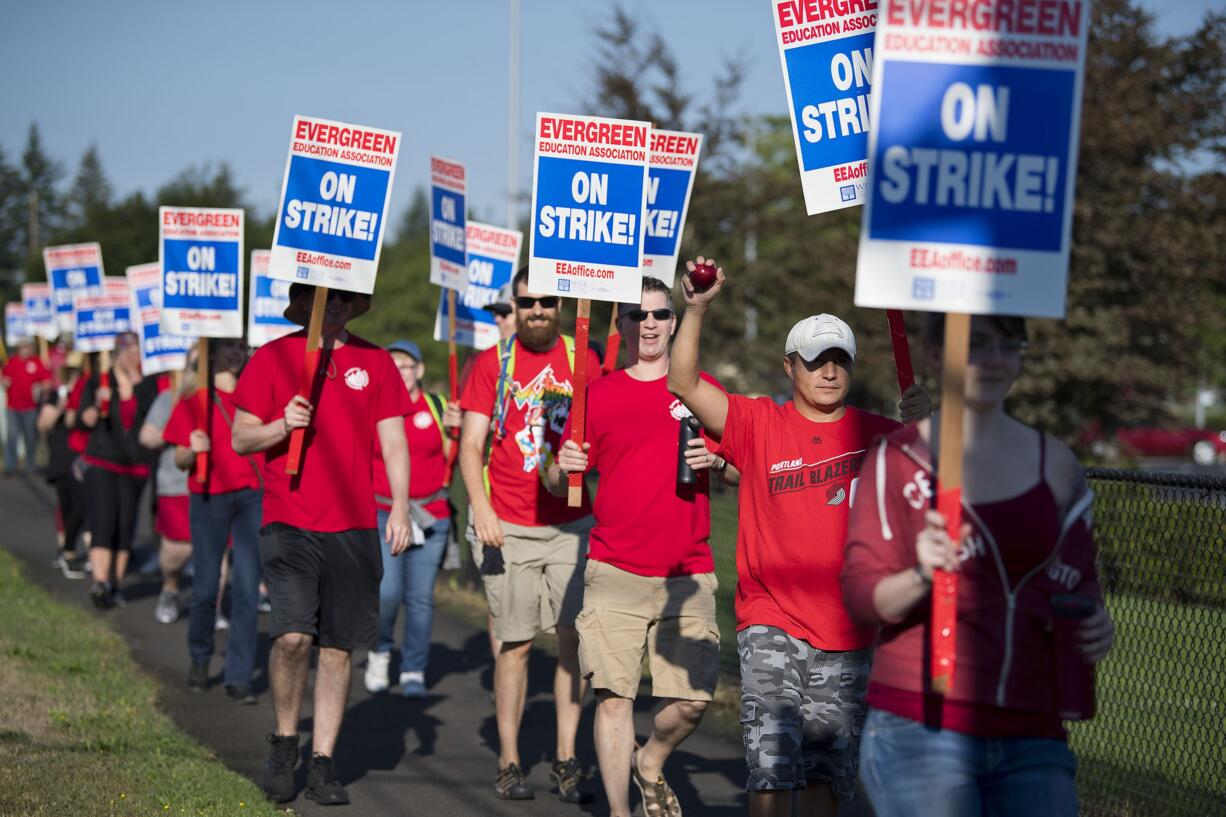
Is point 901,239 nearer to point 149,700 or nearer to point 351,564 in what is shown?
point 351,564

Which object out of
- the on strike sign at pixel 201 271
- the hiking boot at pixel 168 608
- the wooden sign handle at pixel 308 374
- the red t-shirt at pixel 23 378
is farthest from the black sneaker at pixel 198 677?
the red t-shirt at pixel 23 378

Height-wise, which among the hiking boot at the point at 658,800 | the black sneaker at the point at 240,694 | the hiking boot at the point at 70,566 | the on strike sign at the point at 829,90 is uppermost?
the on strike sign at the point at 829,90

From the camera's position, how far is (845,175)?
21.8 feet

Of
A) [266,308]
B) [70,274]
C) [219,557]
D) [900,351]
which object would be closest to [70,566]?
[70,274]

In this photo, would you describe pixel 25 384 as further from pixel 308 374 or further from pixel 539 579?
pixel 308 374

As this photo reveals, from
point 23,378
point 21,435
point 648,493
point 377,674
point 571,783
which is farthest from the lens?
point 21,435

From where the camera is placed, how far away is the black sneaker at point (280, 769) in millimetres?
7320

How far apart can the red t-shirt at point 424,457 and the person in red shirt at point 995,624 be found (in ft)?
24.5

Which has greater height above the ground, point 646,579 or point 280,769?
point 646,579

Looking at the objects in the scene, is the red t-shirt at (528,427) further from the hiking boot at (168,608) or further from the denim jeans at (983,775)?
the hiking boot at (168,608)

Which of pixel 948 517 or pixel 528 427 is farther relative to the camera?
pixel 528 427

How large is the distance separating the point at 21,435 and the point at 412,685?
19735 mm

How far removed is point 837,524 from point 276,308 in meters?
8.80

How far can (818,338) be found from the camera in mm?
5691
